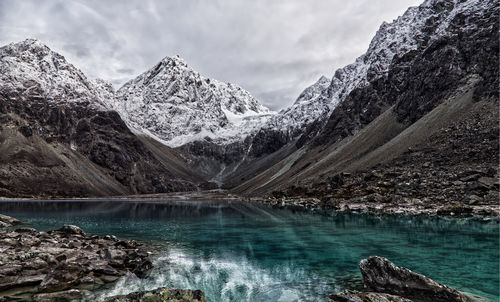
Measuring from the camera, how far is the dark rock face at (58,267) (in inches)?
751

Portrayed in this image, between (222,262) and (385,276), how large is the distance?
1564 cm

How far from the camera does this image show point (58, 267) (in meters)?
21.4

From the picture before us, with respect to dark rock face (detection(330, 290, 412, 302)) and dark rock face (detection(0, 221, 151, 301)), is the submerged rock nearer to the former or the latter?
dark rock face (detection(0, 221, 151, 301))

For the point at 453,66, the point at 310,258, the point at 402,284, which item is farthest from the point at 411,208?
the point at 453,66

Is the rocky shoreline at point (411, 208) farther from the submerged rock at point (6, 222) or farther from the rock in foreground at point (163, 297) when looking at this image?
the submerged rock at point (6, 222)

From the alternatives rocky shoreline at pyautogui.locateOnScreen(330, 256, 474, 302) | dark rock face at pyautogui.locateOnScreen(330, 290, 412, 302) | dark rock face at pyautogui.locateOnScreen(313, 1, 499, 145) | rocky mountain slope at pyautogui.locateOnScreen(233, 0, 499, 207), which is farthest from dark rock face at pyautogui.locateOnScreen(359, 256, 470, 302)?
dark rock face at pyautogui.locateOnScreen(313, 1, 499, 145)

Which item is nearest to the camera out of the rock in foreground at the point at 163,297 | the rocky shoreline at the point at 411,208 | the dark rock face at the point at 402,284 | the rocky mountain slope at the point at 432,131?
the rock in foreground at the point at 163,297

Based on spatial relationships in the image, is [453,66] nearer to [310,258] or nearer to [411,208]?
[411,208]

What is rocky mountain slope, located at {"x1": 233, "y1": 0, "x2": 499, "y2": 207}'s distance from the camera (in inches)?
2980

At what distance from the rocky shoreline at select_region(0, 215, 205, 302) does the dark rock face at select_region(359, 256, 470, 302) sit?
1100cm

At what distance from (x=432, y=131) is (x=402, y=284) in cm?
10984

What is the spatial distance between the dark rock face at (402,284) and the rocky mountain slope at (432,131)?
55901 millimetres

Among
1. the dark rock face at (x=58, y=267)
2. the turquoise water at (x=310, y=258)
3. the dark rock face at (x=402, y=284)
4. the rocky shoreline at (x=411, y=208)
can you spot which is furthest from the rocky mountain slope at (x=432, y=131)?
the dark rock face at (x=58, y=267)

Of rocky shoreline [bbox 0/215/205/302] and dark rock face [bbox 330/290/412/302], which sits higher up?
dark rock face [bbox 330/290/412/302]
